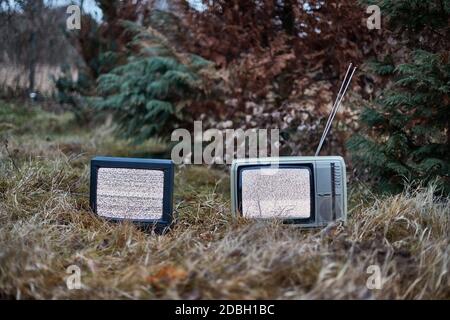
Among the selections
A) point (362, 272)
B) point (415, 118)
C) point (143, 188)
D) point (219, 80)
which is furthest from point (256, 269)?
point (219, 80)

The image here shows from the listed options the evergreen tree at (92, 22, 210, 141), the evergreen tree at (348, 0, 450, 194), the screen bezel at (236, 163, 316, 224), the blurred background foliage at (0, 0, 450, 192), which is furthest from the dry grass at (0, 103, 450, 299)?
the evergreen tree at (92, 22, 210, 141)

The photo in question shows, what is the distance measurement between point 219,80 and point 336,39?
1358 millimetres

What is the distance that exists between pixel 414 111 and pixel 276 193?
1.34 meters

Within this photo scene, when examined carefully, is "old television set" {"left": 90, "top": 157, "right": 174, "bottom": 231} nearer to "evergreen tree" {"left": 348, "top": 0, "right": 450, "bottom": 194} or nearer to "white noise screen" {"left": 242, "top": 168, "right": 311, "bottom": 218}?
"white noise screen" {"left": 242, "top": 168, "right": 311, "bottom": 218}

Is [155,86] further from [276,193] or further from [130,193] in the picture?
[276,193]

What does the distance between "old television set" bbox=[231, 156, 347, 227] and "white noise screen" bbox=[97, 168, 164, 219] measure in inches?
17.8

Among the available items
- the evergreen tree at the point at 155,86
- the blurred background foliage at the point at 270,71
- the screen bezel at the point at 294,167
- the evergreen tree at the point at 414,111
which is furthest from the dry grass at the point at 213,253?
the evergreen tree at the point at 155,86

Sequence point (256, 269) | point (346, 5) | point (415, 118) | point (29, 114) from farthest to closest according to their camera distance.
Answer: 1. point (29, 114)
2. point (346, 5)
3. point (415, 118)
4. point (256, 269)

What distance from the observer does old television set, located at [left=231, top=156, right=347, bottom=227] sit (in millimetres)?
2688

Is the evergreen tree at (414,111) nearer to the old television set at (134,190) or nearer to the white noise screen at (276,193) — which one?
the white noise screen at (276,193)

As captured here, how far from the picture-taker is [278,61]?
196 inches

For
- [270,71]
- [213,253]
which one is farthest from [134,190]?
[270,71]

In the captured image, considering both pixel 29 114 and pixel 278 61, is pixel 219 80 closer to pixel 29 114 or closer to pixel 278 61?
pixel 278 61

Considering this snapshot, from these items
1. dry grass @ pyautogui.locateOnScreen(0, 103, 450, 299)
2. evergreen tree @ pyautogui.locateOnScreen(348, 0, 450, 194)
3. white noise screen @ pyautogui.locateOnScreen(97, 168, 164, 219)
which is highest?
evergreen tree @ pyautogui.locateOnScreen(348, 0, 450, 194)
